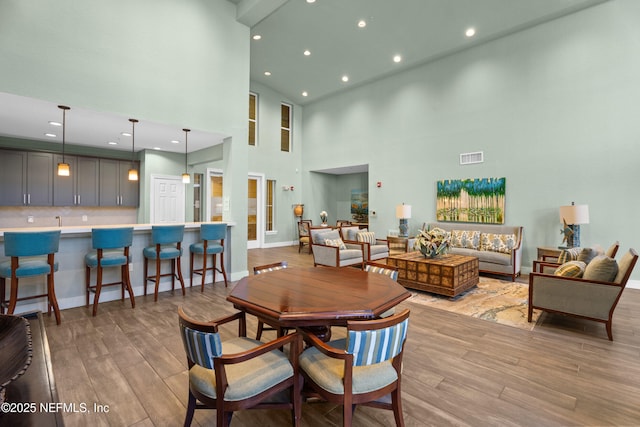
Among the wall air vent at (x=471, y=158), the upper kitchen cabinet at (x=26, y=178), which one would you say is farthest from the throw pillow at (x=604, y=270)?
the upper kitchen cabinet at (x=26, y=178)

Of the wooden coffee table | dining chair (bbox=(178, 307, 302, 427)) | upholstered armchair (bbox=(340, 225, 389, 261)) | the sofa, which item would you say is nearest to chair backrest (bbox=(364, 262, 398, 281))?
dining chair (bbox=(178, 307, 302, 427))

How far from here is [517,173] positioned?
5941 millimetres

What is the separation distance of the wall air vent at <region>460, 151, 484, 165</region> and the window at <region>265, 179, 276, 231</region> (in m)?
5.64

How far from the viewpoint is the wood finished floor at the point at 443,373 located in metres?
1.84

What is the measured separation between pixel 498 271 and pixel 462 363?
3.54 meters

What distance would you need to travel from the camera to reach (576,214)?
15.9ft

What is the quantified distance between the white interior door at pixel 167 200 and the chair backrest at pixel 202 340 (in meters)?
5.87

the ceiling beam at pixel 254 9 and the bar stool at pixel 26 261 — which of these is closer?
the bar stool at pixel 26 261

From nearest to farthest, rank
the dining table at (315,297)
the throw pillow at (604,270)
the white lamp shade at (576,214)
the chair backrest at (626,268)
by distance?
1. the dining table at (315,297)
2. the chair backrest at (626,268)
3. the throw pillow at (604,270)
4. the white lamp shade at (576,214)

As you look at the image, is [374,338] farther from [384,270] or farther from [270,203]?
[270,203]

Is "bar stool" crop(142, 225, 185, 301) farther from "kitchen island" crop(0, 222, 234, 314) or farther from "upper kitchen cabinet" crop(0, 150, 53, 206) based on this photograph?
"upper kitchen cabinet" crop(0, 150, 53, 206)

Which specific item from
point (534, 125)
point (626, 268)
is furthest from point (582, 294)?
point (534, 125)

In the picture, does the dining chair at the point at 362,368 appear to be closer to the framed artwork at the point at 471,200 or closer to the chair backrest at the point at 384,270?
the chair backrest at the point at 384,270

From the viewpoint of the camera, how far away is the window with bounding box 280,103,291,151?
32.4 ft
